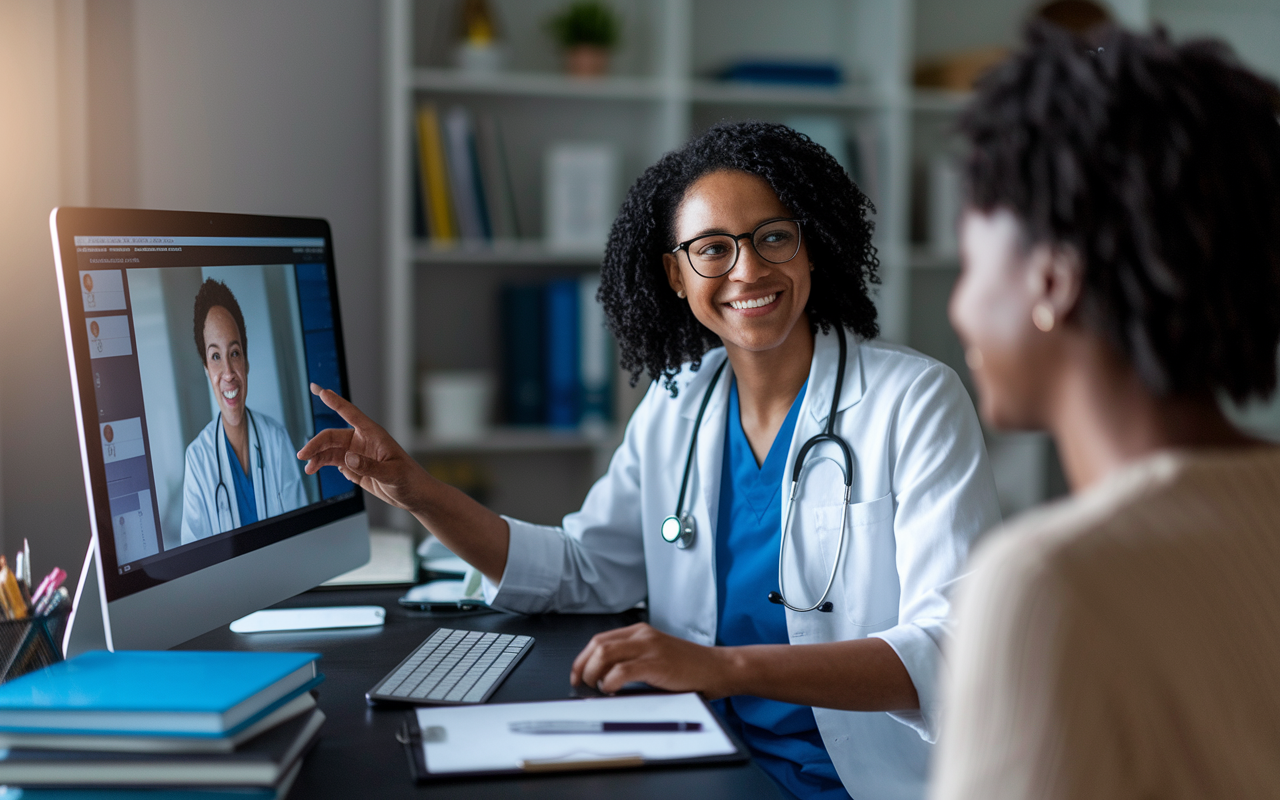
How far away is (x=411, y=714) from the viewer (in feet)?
3.04

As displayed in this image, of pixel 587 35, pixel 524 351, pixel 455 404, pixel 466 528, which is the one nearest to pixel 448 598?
pixel 466 528

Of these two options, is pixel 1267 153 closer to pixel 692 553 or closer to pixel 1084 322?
pixel 1084 322

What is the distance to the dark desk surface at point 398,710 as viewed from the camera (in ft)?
2.64

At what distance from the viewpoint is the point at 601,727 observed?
0.89 metres

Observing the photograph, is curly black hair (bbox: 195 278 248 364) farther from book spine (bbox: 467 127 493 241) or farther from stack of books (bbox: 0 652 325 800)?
book spine (bbox: 467 127 493 241)

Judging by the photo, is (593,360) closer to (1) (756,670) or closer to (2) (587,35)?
(2) (587,35)

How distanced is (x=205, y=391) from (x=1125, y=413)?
87 cm

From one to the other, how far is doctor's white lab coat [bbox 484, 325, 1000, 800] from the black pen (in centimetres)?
31

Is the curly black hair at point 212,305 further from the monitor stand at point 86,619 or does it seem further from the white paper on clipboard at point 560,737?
the white paper on clipboard at point 560,737

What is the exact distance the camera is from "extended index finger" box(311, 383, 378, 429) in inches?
47.8

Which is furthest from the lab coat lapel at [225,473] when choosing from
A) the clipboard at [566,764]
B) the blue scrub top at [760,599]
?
the blue scrub top at [760,599]

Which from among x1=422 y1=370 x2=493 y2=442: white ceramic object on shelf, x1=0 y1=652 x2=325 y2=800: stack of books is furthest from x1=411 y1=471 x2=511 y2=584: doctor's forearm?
x1=422 y1=370 x2=493 y2=442: white ceramic object on shelf

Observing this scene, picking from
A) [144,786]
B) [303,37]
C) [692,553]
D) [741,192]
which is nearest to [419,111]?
[303,37]

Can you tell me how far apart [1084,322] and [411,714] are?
2.17ft
